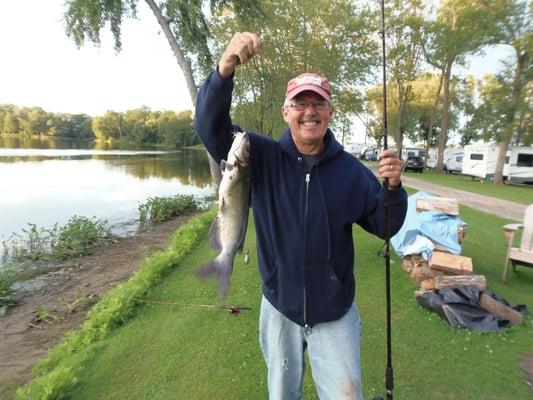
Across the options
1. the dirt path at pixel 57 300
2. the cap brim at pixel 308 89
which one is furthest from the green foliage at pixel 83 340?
the cap brim at pixel 308 89

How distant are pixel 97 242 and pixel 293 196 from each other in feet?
35.7

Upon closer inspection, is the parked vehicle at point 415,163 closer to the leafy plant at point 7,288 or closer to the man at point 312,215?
the leafy plant at point 7,288

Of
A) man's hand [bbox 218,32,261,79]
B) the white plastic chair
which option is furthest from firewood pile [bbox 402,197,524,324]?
man's hand [bbox 218,32,261,79]

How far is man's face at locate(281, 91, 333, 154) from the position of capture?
211cm

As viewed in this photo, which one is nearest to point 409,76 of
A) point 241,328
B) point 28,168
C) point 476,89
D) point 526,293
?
point 476,89

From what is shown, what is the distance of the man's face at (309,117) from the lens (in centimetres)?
211

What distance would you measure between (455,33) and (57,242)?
28.2m

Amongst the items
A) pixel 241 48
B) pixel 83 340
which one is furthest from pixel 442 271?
pixel 83 340

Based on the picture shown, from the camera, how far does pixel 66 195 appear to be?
1889 centimetres

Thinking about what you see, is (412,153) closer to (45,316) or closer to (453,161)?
(453,161)

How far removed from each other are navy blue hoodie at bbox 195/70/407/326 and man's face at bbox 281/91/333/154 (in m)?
0.10

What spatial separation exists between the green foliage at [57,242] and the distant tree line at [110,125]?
268ft

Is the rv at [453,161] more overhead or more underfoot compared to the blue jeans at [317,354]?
more overhead

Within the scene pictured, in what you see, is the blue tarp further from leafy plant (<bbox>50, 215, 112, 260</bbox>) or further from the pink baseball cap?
leafy plant (<bbox>50, 215, 112, 260</bbox>)
